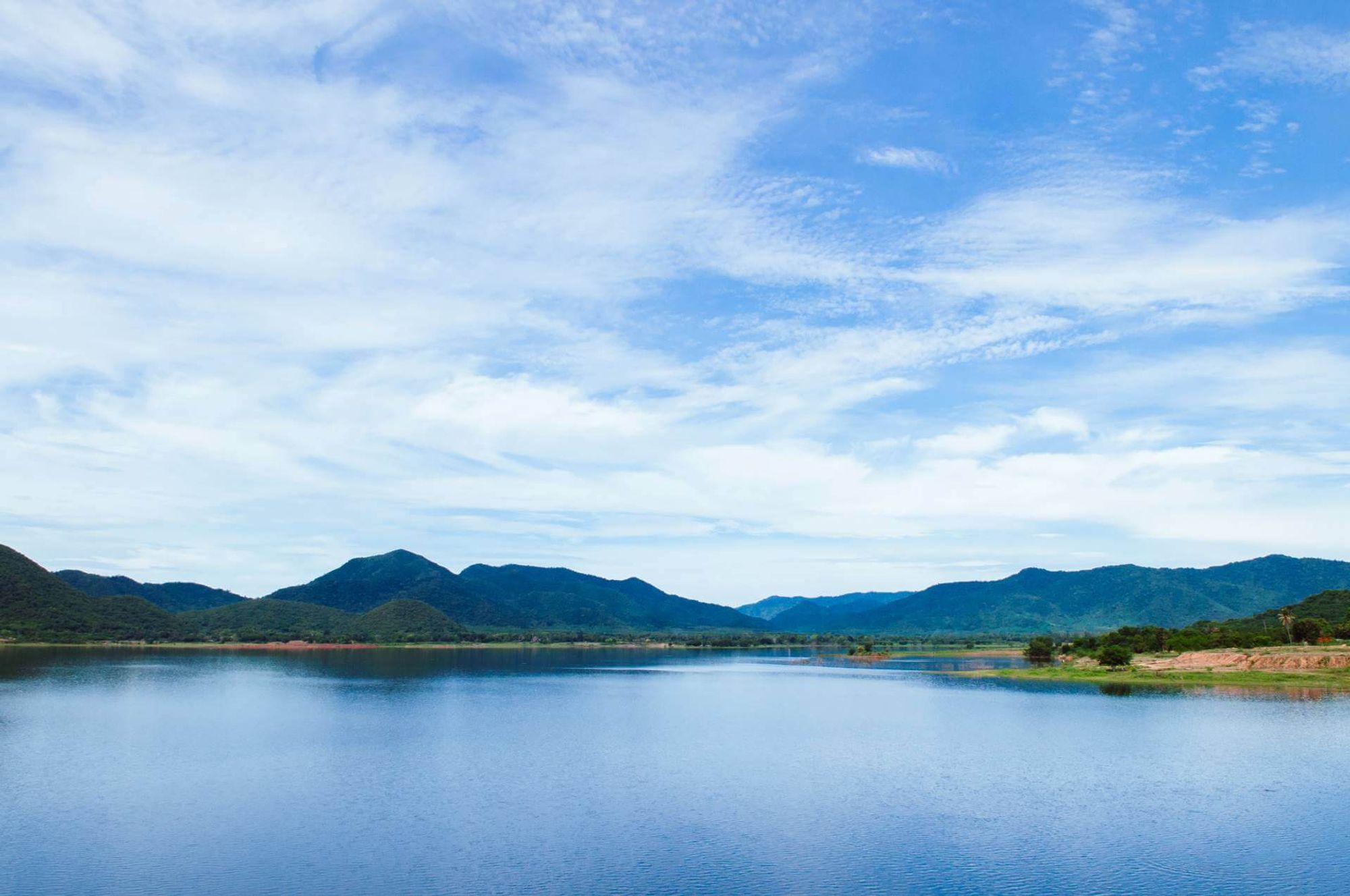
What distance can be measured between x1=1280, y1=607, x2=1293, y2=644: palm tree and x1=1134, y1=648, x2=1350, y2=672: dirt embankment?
54.5 feet

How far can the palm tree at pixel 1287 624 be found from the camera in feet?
453

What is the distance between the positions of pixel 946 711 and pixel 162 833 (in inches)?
2818

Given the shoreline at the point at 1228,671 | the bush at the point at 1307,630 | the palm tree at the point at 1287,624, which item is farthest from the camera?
the palm tree at the point at 1287,624

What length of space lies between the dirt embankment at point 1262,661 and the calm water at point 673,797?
96.0ft

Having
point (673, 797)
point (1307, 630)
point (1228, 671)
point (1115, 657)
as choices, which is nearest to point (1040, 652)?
point (1115, 657)

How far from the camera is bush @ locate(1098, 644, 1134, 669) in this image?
13062 centimetres

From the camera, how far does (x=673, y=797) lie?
48.2 meters

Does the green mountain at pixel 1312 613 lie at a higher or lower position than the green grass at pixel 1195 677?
higher

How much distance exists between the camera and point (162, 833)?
39125 mm

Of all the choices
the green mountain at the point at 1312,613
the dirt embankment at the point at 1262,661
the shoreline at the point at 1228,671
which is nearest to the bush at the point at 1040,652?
the shoreline at the point at 1228,671

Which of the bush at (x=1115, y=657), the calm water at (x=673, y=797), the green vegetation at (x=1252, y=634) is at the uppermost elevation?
the green vegetation at (x=1252, y=634)

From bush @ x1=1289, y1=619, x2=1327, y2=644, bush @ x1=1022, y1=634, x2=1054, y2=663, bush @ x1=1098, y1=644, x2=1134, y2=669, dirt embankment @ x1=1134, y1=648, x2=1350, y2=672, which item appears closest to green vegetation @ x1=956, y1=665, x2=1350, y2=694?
bush @ x1=1098, y1=644, x2=1134, y2=669

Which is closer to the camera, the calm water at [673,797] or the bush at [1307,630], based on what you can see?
the calm water at [673,797]

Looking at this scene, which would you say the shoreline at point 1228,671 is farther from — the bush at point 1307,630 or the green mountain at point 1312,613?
the green mountain at point 1312,613
